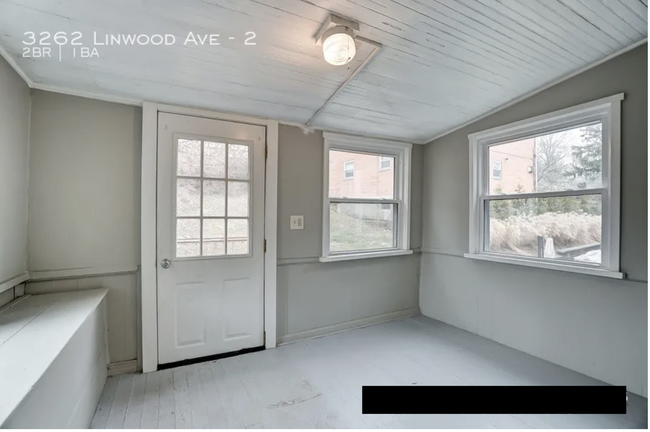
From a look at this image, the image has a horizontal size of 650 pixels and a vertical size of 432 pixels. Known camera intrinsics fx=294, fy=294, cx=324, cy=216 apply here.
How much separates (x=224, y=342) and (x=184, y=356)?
305 millimetres

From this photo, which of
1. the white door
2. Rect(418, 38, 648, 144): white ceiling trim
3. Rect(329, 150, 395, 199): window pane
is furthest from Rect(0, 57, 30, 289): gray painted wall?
Rect(418, 38, 648, 144): white ceiling trim

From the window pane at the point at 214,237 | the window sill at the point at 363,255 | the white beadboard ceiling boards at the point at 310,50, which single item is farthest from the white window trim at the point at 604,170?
the window pane at the point at 214,237

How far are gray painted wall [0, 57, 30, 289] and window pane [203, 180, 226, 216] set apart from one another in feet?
3.47

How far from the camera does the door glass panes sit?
7.54 feet

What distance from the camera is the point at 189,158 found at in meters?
2.31

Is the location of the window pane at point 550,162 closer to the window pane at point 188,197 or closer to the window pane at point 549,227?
the window pane at point 549,227

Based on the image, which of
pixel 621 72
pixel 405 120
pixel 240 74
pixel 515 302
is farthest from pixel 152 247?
pixel 621 72

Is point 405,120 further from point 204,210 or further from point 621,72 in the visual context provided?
point 204,210

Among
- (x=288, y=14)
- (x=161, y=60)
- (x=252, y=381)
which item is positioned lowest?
(x=252, y=381)

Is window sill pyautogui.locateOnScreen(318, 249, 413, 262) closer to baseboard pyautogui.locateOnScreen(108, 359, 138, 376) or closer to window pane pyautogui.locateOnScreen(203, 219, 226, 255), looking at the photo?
window pane pyautogui.locateOnScreen(203, 219, 226, 255)

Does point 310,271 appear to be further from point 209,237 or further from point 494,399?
point 494,399

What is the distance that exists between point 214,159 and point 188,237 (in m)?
0.66

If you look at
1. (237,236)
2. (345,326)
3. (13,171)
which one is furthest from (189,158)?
(345,326)

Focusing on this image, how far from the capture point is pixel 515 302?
2631 millimetres
